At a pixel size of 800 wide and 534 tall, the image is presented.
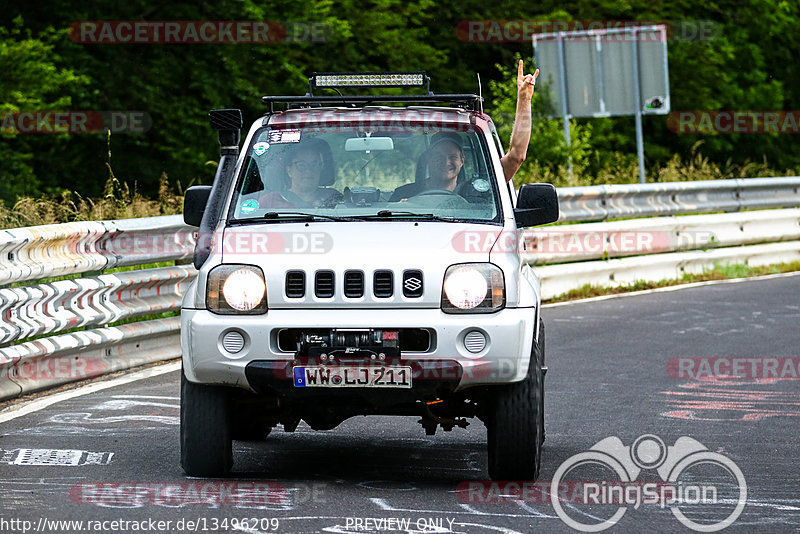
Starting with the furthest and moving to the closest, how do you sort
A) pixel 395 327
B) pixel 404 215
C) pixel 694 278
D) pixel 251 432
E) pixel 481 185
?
pixel 694 278, pixel 251 432, pixel 481 185, pixel 404 215, pixel 395 327

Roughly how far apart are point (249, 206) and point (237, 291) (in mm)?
814

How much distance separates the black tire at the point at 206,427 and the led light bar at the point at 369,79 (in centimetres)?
180

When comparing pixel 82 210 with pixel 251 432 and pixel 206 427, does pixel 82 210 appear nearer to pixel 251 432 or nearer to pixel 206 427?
pixel 251 432

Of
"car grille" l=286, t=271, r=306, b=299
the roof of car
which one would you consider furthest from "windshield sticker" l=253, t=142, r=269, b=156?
"car grille" l=286, t=271, r=306, b=299

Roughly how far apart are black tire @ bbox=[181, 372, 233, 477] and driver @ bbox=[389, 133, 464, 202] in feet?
4.57

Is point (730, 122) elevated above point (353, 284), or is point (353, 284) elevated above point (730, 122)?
point (730, 122)

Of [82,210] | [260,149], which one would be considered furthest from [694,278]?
[260,149]

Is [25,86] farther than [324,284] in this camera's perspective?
Yes

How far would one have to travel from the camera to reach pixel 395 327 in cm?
745

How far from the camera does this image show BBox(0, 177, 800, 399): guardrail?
1095cm

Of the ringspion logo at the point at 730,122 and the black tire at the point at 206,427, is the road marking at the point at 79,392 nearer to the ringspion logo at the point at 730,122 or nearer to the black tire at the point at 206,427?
the black tire at the point at 206,427

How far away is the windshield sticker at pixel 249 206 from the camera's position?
27.1 feet

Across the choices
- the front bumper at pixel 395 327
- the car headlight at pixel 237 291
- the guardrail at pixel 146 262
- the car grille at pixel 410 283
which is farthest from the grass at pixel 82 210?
the car grille at pixel 410 283

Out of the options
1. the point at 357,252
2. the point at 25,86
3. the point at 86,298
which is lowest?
the point at 86,298
